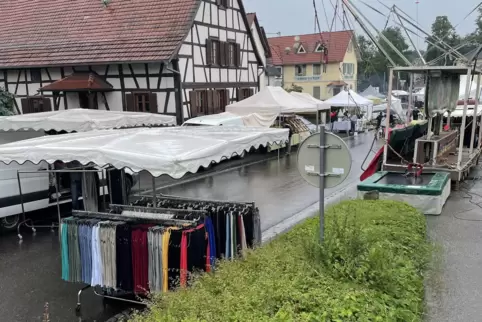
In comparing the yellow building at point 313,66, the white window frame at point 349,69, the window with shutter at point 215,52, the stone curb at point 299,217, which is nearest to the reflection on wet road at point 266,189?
the stone curb at point 299,217

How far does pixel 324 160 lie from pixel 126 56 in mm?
15435

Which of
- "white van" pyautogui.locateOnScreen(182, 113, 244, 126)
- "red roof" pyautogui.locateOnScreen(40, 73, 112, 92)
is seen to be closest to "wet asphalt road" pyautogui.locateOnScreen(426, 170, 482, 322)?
"white van" pyautogui.locateOnScreen(182, 113, 244, 126)

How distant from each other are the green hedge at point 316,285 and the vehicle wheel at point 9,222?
5.79m

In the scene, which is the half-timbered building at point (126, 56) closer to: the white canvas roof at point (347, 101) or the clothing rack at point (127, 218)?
the white canvas roof at point (347, 101)

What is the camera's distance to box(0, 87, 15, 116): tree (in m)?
18.0

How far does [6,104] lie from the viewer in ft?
61.5

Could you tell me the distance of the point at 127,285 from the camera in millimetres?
5457

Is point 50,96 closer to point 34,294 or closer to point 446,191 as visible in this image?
point 34,294

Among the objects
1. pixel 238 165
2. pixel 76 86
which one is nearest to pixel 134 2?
pixel 76 86

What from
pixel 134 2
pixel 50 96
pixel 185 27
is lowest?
pixel 50 96

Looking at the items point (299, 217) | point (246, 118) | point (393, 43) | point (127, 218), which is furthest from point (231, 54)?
point (127, 218)

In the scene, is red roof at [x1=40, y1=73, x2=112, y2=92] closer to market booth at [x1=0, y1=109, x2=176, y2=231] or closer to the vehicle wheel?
Answer: market booth at [x1=0, y1=109, x2=176, y2=231]

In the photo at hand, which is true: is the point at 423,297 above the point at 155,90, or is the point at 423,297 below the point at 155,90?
below

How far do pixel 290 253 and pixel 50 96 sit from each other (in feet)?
61.2
